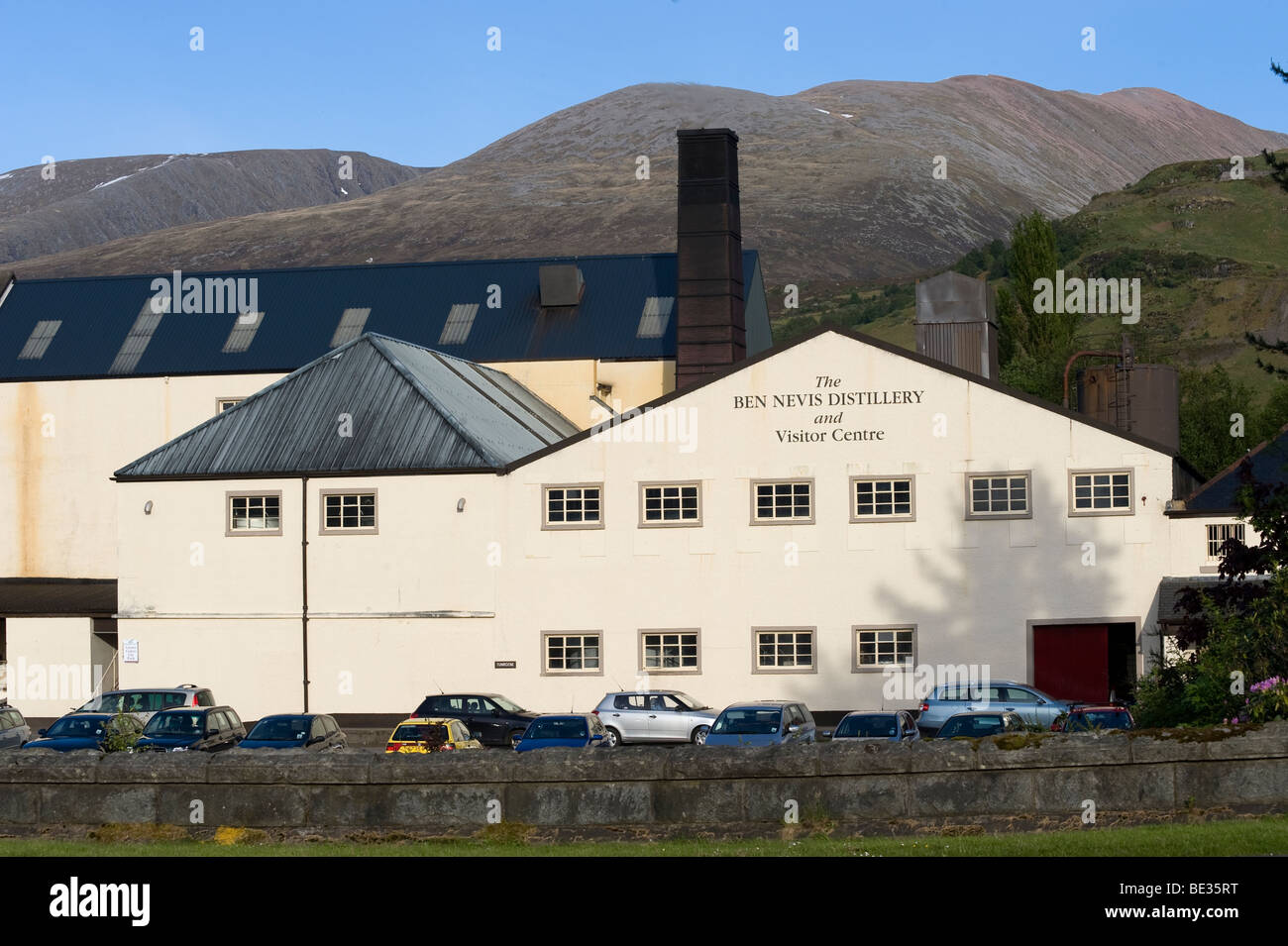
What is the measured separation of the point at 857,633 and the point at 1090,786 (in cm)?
2464

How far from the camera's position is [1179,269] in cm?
12644

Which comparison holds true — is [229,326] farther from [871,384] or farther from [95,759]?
[95,759]

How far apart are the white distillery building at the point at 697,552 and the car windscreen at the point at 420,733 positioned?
8916 mm

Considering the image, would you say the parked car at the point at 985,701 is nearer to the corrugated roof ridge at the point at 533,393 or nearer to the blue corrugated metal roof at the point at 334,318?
the corrugated roof ridge at the point at 533,393

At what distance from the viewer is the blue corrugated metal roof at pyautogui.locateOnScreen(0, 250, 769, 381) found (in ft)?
196

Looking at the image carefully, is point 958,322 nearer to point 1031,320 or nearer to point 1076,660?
point 1076,660

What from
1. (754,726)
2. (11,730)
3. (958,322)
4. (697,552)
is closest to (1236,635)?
(754,726)

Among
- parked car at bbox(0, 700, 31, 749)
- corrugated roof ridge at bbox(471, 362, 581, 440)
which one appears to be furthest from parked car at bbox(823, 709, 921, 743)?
corrugated roof ridge at bbox(471, 362, 581, 440)

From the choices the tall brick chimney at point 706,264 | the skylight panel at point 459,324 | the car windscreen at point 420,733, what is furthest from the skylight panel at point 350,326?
the car windscreen at point 420,733

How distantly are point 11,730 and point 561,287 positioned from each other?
30.3 metres

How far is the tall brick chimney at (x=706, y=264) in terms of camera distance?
55.1 metres

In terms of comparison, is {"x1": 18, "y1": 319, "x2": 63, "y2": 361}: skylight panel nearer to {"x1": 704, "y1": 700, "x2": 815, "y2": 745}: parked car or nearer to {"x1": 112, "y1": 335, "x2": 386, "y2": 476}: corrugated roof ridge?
{"x1": 112, "y1": 335, "x2": 386, "y2": 476}: corrugated roof ridge
